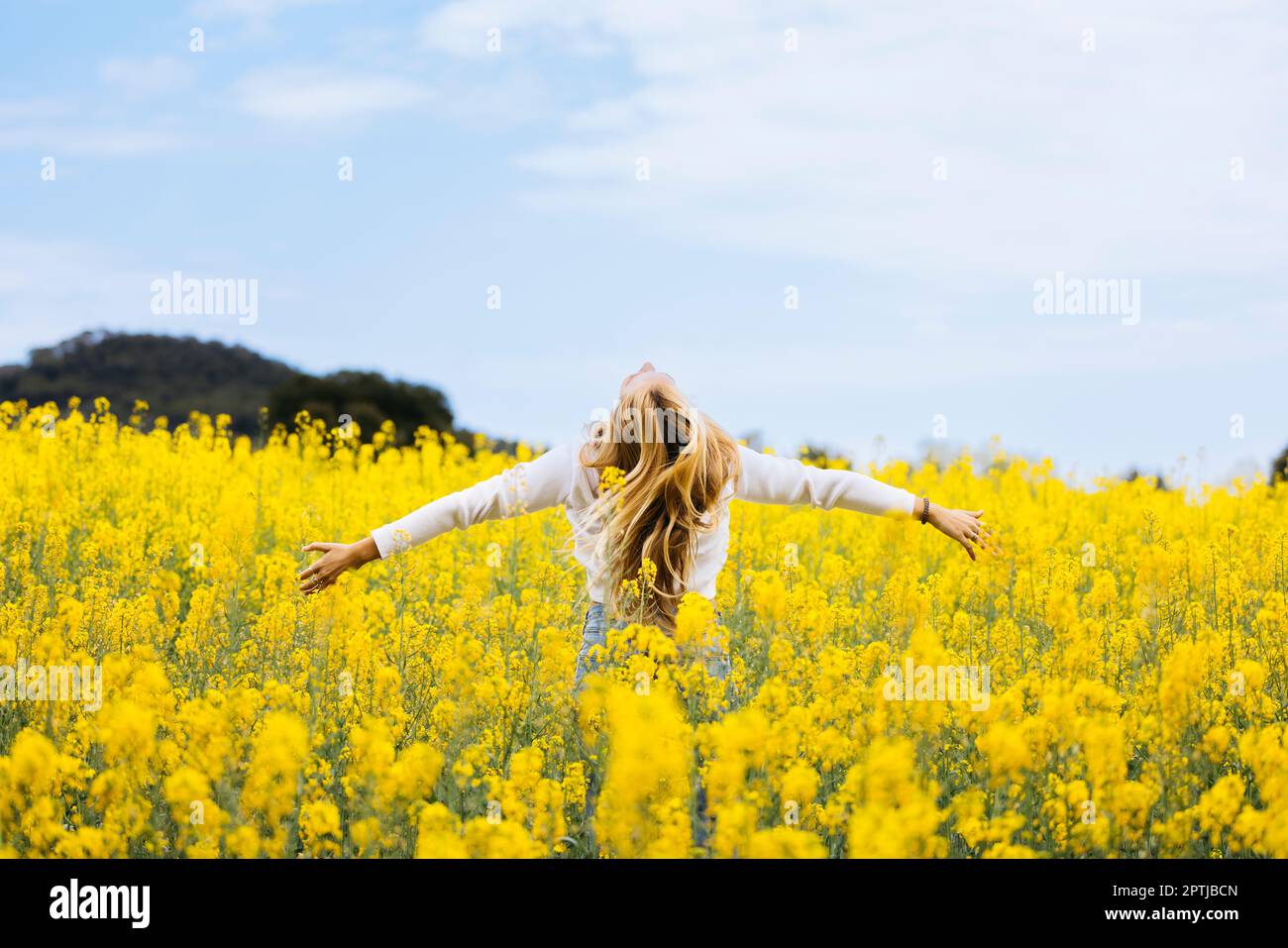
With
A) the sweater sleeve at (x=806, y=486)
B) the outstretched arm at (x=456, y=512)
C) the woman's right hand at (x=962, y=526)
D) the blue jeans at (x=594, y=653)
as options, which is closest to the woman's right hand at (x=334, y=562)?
the outstretched arm at (x=456, y=512)

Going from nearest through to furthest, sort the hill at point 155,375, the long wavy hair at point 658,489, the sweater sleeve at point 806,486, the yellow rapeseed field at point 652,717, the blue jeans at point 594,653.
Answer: the yellow rapeseed field at point 652,717, the long wavy hair at point 658,489, the blue jeans at point 594,653, the sweater sleeve at point 806,486, the hill at point 155,375

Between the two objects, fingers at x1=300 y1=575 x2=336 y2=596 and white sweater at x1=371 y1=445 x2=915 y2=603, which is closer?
fingers at x1=300 y1=575 x2=336 y2=596

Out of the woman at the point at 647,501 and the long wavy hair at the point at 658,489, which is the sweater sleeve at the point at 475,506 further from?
the long wavy hair at the point at 658,489

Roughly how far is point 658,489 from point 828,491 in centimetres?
70

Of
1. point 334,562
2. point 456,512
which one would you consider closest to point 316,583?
point 334,562

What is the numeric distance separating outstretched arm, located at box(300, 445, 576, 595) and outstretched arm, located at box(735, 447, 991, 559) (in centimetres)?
68

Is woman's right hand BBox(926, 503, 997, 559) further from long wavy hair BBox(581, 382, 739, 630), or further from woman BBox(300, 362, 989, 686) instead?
long wavy hair BBox(581, 382, 739, 630)

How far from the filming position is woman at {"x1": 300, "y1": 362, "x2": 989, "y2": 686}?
4.11 m

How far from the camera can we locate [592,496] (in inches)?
174

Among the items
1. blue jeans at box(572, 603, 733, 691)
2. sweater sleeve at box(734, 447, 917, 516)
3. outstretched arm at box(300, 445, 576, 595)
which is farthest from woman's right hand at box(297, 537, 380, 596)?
sweater sleeve at box(734, 447, 917, 516)

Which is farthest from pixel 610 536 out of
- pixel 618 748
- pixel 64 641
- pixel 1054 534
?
pixel 1054 534

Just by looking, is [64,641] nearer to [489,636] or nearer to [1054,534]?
[489,636]

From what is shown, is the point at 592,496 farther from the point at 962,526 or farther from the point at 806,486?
the point at 962,526

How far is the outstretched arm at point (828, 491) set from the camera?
172 inches
